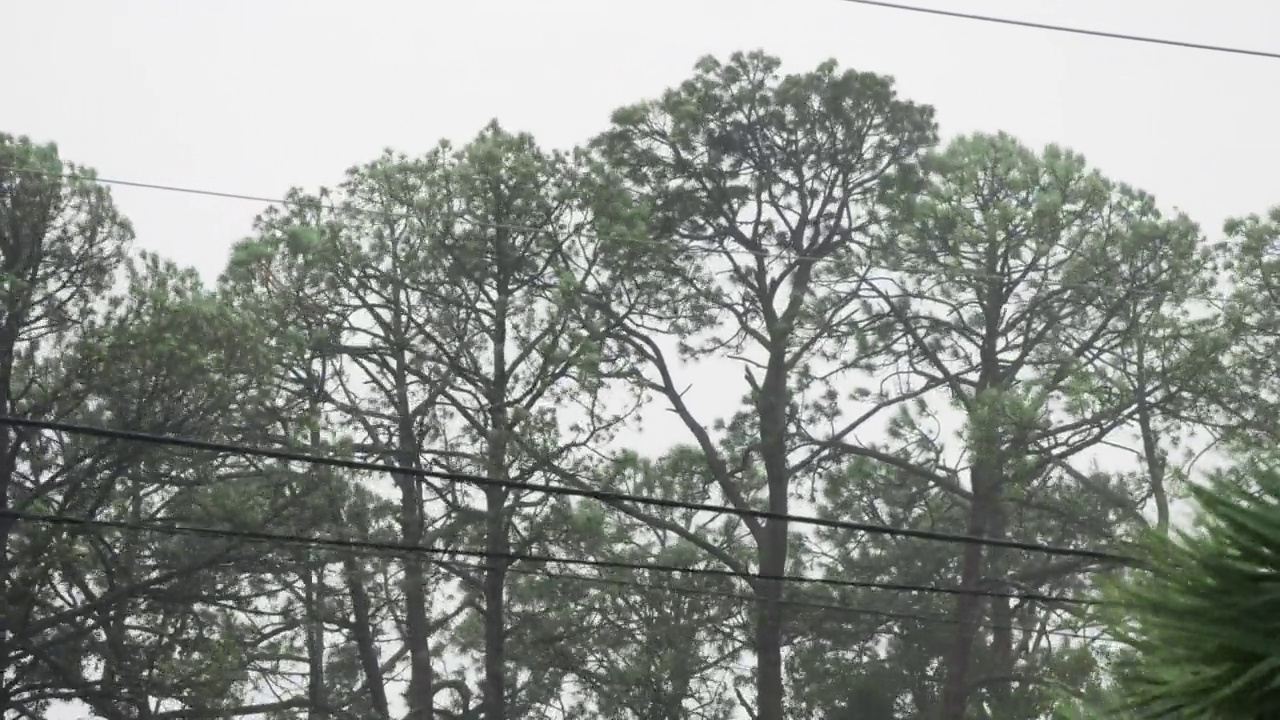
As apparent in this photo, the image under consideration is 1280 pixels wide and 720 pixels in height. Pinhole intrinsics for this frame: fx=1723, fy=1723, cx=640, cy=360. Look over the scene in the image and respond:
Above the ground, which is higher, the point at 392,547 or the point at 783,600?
the point at 783,600

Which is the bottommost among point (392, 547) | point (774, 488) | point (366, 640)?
point (392, 547)

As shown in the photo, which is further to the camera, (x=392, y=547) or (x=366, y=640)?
(x=366, y=640)

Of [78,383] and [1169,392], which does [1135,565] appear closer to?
[78,383]

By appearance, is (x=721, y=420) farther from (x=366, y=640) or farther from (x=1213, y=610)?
(x=1213, y=610)

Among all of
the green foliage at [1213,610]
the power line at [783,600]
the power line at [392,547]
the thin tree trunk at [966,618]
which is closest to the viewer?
the green foliage at [1213,610]

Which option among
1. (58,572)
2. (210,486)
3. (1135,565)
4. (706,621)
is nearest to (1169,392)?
(706,621)

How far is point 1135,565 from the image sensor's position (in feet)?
22.5

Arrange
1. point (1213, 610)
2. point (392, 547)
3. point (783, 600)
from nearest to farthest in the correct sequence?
point (1213, 610)
point (392, 547)
point (783, 600)

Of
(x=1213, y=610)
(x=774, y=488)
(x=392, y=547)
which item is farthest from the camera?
(x=774, y=488)

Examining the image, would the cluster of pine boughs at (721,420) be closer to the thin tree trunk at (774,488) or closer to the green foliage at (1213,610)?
the thin tree trunk at (774,488)

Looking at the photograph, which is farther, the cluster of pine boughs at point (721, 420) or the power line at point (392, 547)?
the cluster of pine boughs at point (721, 420)

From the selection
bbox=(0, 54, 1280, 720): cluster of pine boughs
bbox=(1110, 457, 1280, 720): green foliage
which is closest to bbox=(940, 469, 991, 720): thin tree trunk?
bbox=(0, 54, 1280, 720): cluster of pine boughs

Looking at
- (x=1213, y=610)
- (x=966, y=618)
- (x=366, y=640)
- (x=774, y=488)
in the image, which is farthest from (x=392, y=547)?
(x=966, y=618)

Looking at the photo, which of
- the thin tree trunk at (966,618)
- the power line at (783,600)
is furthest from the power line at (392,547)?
the thin tree trunk at (966,618)
